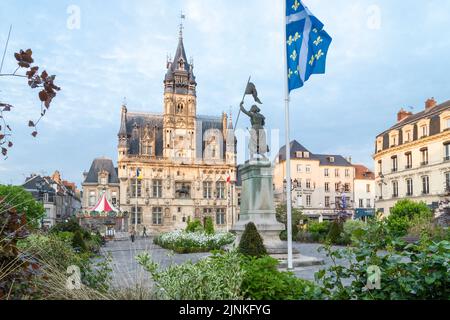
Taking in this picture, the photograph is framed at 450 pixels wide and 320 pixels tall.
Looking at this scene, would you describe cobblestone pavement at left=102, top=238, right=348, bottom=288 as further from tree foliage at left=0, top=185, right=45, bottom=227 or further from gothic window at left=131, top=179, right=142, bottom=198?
gothic window at left=131, top=179, right=142, bottom=198

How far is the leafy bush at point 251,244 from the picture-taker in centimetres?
1185

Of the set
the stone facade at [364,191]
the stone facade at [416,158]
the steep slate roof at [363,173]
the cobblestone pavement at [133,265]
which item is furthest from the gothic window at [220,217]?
the cobblestone pavement at [133,265]

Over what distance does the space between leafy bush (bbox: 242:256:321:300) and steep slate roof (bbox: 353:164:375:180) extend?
207ft

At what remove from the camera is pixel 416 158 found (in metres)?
43.0

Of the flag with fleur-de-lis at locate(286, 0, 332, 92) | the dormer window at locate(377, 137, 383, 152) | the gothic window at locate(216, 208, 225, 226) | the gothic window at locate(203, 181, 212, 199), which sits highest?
the dormer window at locate(377, 137, 383, 152)

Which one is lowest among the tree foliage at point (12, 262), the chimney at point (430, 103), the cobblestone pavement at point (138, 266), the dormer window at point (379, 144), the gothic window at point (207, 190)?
the cobblestone pavement at point (138, 266)

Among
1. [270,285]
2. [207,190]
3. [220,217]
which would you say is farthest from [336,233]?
[207,190]

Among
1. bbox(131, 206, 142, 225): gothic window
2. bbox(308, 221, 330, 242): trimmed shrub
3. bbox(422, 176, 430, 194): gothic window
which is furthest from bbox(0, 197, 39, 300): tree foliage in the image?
bbox(131, 206, 142, 225): gothic window

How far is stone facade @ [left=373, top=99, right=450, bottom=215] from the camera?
3941 cm

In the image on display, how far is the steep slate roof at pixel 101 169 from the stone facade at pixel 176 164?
471cm

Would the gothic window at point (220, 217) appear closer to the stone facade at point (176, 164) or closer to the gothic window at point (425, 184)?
the stone facade at point (176, 164)

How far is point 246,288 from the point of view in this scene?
196 inches

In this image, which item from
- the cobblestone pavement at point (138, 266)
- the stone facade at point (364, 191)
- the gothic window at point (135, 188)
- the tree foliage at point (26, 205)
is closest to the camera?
the cobblestone pavement at point (138, 266)
